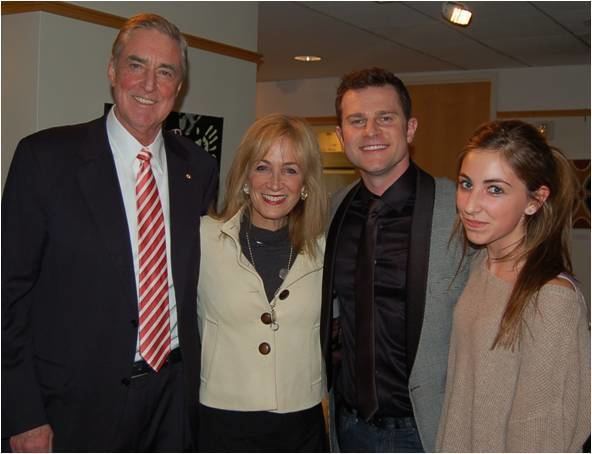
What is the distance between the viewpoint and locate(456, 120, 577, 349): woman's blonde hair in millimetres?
2104

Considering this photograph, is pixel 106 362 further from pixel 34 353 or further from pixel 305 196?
pixel 305 196

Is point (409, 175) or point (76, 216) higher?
point (409, 175)

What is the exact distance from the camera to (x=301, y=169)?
8.92 feet

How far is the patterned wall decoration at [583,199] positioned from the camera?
8.73 meters

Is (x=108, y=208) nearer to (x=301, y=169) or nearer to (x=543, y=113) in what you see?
(x=301, y=169)

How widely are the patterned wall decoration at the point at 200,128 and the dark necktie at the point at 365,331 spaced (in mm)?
2575

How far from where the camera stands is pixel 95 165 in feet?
8.03

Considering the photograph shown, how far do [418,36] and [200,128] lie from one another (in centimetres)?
301

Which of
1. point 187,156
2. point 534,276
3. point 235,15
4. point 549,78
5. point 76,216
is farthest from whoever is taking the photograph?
point 549,78

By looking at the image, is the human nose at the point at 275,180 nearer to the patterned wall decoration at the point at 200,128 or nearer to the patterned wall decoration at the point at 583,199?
the patterned wall decoration at the point at 200,128

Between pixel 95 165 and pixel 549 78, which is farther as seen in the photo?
pixel 549 78

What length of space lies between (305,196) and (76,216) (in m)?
0.85

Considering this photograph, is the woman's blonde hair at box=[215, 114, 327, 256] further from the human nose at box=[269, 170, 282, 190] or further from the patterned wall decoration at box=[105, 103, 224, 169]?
the patterned wall decoration at box=[105, 103, 224, 169]

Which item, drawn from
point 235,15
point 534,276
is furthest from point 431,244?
point 235,15
